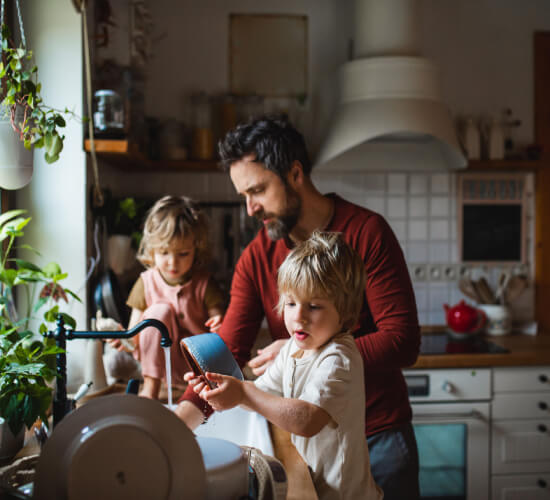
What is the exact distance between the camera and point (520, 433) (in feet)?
7.67

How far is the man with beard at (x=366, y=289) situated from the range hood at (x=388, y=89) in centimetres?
96

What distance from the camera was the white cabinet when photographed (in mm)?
2314

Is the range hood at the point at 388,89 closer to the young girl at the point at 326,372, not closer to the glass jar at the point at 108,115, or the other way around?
the glass jar at the point at 108,115

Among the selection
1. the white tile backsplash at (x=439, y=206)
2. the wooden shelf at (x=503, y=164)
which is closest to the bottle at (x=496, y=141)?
the wooden shelf at (x=503, y=164)

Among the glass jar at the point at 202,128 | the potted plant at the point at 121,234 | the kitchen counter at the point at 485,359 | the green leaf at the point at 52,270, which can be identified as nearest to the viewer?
the green leaf at the point at 52,270

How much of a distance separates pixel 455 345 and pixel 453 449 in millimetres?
445

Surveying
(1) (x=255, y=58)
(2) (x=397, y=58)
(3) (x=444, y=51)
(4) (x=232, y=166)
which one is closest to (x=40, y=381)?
(4) (x=232, y=166)

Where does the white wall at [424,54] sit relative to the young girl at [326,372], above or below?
above

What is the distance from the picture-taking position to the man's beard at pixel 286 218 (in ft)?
4.66

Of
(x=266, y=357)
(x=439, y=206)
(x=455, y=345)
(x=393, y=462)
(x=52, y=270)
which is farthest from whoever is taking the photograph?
(x=439, y=206)

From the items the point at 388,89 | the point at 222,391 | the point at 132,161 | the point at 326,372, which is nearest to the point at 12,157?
the point at 222,391

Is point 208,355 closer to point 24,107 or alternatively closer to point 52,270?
point 24,107

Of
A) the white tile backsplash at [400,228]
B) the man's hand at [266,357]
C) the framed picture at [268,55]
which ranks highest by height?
the framed picture at [268,55]

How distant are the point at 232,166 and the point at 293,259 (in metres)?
0.51
